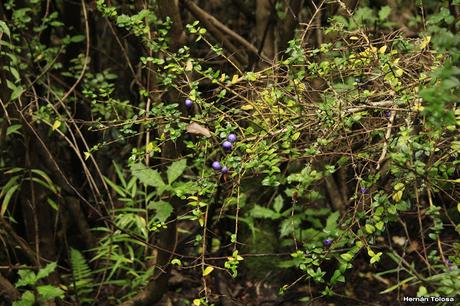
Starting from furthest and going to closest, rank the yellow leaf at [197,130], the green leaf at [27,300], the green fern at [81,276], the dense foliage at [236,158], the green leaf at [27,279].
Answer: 1. the green fern at [81,276]
2. the green leaf at [27,300]
3. the green leaf at [27,279]
4. the yellow leaf at [197,130]
5. the dense foliage at [236,158]

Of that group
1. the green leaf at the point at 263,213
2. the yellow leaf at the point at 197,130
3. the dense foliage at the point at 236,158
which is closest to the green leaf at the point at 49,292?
the dense foliage at the point at 236,158

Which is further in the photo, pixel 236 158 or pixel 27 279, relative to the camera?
pixel 27 279

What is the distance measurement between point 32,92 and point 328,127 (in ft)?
7.08

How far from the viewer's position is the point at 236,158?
2281 mm

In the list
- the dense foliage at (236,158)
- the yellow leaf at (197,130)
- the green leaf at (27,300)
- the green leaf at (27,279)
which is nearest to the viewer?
the dense foliage at (236,158)

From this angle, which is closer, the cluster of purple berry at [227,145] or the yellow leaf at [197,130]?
the cluster of purple berry at [227,145]

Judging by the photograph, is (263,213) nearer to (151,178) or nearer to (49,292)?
(151,178)

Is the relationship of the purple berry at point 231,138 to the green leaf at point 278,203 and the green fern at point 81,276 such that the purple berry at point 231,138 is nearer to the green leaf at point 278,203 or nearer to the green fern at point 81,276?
the green leaf at point 278,203

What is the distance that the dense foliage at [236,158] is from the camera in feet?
7.54

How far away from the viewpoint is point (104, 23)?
14.9ft

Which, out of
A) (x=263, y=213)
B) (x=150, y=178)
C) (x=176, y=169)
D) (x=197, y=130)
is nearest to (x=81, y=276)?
(x=150, y=178)

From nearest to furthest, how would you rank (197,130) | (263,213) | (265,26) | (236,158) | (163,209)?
(236,158) → (197,130) → (163,209) → (263,213) → (265,26)

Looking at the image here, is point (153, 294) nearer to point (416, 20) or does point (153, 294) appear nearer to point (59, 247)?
point (59, 247)

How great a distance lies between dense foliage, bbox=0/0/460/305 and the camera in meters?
2.30
